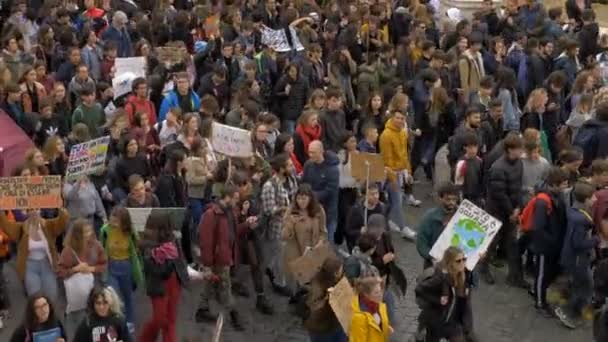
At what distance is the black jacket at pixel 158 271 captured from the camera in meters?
9.70

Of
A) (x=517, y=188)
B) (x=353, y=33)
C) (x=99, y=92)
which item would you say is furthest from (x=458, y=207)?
(x=353, y=33)

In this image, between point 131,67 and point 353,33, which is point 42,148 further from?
point 353,33

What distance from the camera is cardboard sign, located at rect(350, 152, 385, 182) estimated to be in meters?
11.6

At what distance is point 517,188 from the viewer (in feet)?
38.5

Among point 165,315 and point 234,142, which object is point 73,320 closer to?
point 165,315

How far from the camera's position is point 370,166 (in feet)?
38.0

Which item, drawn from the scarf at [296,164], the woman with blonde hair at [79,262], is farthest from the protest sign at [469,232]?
the woman with blonde hair at [79,262]

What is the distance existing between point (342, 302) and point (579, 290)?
3.31m

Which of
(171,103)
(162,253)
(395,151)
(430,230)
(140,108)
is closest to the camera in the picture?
(162,253)

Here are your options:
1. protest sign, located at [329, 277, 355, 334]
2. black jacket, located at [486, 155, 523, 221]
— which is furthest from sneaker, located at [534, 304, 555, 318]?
protest sign, located at [329, 277, 355, 334]

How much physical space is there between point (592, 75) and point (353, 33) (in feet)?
12.3

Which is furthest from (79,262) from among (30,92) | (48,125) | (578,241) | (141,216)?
(30,92)

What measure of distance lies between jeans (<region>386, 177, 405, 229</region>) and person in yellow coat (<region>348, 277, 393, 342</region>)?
4.19 meters

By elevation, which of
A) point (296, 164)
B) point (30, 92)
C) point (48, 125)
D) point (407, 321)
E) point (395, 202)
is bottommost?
point (407, 321)
